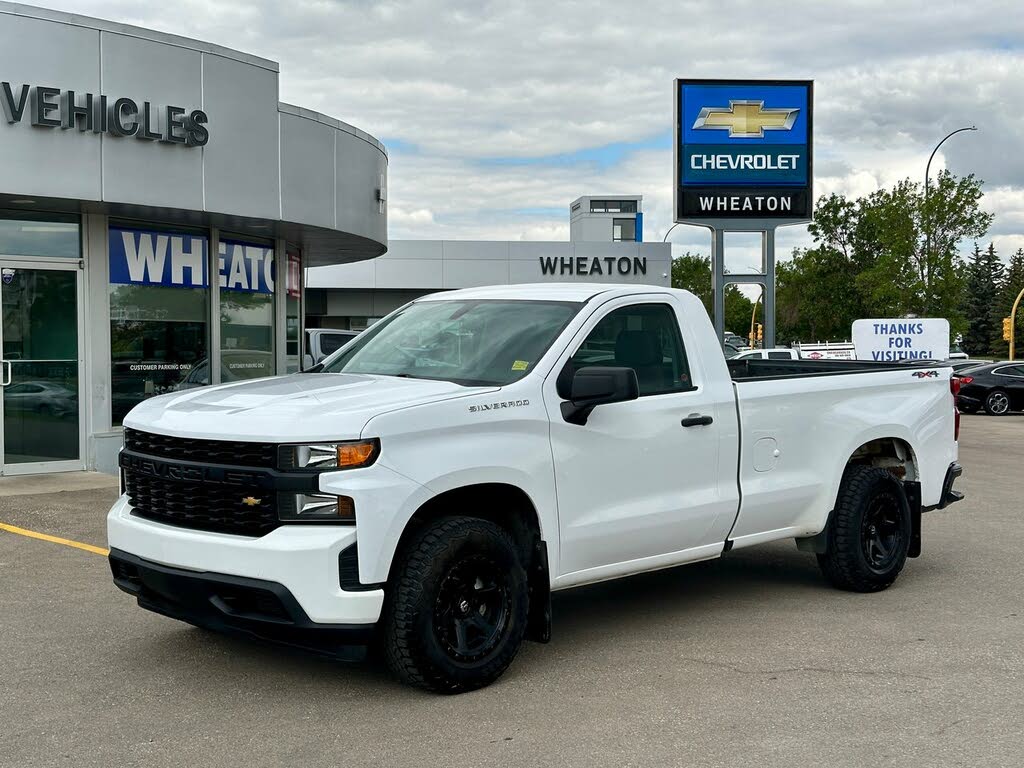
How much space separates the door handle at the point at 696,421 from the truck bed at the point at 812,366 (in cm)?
139

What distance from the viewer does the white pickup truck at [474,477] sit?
16.0 ft

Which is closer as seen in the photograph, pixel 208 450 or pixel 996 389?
pixel 208 450

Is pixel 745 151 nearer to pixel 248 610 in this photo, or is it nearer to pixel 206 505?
pixel 206 505

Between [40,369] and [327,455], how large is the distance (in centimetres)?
910

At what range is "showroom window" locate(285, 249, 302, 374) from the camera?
16.7 m

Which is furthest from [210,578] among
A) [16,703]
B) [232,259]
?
[232,259]

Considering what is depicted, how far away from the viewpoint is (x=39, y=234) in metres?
12.8

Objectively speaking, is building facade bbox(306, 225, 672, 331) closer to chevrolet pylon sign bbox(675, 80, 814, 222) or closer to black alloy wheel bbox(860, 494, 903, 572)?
chevrolet pylon sign bbox(675, 80, 814, 222)

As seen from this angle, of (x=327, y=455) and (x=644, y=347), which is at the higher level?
(x=644, y=347)

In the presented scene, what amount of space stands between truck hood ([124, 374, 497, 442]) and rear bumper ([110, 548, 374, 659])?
2.05 feet

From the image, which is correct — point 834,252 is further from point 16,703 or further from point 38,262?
point 16,703

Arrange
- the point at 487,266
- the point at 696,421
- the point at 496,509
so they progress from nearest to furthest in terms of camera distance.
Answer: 1. the point at 496,509
2. the point at 696,421
3. the point at 487,266

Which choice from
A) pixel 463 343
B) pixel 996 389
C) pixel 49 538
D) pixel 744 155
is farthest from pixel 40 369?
pixel 996 389

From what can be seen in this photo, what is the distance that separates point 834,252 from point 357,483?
2425 inches
